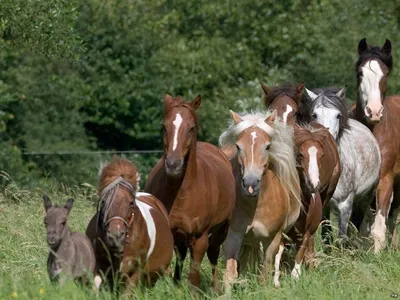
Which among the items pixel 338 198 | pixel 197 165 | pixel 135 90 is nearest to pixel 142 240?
pixel 197 165

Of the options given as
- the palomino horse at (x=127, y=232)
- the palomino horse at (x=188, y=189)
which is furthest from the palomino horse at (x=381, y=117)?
the palomino horse at (x=127, y=232)

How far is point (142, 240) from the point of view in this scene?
358 inches

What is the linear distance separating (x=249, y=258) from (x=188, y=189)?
4.81 ft

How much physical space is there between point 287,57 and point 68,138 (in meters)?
6.03

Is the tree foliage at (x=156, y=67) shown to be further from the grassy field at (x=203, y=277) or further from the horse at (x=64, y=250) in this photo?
the horse at (x=64, y=250)

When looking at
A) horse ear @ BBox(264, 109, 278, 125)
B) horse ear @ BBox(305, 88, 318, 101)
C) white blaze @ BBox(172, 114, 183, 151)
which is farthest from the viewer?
horse ear @ BBox(305, 88, 318, 101)

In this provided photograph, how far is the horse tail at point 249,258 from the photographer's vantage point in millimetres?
11383

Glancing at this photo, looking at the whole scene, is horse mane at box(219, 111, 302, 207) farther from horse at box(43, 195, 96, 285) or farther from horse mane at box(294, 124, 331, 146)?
horse at box(43, 195, 96, 285)

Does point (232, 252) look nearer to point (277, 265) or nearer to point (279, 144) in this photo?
point (277, 265)

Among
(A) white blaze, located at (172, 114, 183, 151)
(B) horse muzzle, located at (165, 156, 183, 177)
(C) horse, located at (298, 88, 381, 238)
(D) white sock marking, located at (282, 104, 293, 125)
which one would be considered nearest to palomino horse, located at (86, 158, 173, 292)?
(B) horse muzzle, located at (165, 156, 183, 177)

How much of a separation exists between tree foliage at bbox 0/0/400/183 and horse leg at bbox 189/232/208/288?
1611cm

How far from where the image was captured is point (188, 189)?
10320 mm

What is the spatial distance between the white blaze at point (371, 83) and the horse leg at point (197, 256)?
14.3 ft

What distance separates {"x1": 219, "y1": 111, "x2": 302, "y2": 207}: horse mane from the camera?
10953 millimetres
